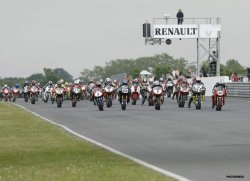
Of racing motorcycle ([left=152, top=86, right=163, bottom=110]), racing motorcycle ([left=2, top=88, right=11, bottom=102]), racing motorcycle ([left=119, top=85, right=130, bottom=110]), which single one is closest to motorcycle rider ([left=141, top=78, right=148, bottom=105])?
racing motorcycle ([left=119, top=85, right=130, bottom=110])

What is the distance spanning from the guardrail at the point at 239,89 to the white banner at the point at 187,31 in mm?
18179

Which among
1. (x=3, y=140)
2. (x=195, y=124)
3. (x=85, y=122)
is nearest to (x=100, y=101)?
(x=85, y=122)

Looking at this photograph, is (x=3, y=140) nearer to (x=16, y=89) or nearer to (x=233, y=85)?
(x=233, y=85)

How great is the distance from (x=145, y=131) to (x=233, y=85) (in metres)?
35.8

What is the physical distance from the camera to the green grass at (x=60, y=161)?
39.9 ft

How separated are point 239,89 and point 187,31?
2070cm

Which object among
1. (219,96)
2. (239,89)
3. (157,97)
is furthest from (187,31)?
(219,96)

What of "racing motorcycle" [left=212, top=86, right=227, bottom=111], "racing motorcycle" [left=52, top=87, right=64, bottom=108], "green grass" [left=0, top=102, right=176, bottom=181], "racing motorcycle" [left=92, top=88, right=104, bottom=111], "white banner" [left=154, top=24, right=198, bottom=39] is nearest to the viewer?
"green grass" [left=0, top=102, right=176, bottom=181]

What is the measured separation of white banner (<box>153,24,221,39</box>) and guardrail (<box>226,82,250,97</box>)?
18.2 metres

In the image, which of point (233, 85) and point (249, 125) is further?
point (233, 85)

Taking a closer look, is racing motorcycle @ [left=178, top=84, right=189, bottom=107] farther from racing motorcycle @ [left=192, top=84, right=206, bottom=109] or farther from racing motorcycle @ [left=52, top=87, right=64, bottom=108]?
racing motorcycle @ [left=52, top=87, right=64, bottom=108]

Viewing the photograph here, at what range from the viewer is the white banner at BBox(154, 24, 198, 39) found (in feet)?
249

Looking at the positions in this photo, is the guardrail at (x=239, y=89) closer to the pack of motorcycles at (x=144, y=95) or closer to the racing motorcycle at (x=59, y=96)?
the pack of motorcycles at (x=144, y=95)

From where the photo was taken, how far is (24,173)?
12734mm
